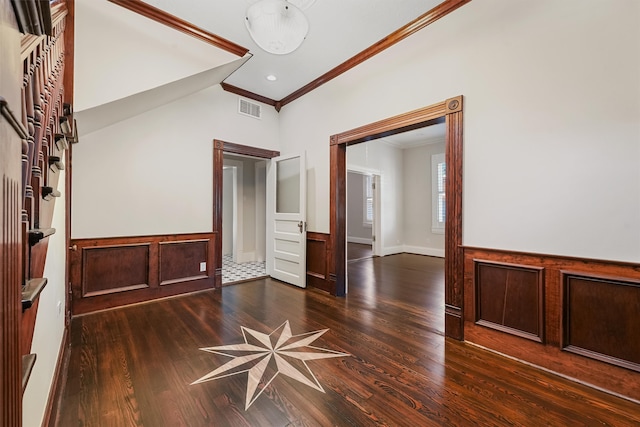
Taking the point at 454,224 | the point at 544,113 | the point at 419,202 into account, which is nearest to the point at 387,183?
the point at 419,202

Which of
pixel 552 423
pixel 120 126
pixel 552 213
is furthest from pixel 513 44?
pixel 120 126

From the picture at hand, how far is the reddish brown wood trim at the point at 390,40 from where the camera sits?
7.79 feet

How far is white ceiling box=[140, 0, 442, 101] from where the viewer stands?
2424 mm

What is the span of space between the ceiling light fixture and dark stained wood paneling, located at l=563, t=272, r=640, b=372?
8.30ft

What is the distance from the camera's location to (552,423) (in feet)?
4.82

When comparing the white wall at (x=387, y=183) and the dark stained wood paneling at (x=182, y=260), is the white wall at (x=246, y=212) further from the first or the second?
the white wall at (x=387, y=183)

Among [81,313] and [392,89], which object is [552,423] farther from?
[81,313]

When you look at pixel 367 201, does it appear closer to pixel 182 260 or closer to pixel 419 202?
pixel 419 202

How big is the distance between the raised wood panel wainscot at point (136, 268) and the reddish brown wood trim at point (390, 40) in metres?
2.59

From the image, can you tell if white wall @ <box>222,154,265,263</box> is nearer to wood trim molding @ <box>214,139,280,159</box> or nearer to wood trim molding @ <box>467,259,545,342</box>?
wood trim molding @ <box>214,139,280,159</box>

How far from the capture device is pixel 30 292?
2.73 ft

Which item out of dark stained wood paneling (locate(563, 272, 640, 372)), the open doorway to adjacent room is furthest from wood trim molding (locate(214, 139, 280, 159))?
dark stained wood paneling (locate(563, 272, 640, 372))

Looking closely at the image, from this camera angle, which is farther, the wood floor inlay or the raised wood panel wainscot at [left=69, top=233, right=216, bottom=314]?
the raised wood panel wainscot at [left=69, top=233, right=216, bottom=314]

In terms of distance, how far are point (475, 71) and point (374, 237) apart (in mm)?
4650
